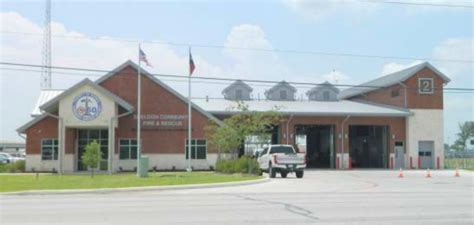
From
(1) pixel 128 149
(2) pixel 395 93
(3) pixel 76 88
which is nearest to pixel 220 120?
(1) pixel 128 149

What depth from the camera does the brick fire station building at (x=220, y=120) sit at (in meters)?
43.1

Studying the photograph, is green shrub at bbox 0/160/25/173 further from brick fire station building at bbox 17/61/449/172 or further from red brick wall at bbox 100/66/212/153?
red brick wall at bbox 100/66/212/153

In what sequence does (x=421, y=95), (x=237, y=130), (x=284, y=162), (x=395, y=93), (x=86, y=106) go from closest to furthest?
(x=284, y=162) → (x=237, y=130) → (x=86, y=106) → (x=421, y=95) → (x=395, y=93)

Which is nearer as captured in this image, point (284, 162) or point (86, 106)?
point (284, 162)

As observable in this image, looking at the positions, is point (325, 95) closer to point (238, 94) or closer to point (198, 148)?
point (238, 94)

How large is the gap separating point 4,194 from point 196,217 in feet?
37.2

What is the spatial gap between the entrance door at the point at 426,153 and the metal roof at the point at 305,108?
3553 millimetres

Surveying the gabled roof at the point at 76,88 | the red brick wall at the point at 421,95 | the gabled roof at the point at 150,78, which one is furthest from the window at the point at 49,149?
the red brick wall at the point at 421,95

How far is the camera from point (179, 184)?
86.5 feet

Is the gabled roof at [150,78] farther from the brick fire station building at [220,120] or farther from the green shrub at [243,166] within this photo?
the green shrub at [243,166]

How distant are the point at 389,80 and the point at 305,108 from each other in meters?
11.0

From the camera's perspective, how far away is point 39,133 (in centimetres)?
4516

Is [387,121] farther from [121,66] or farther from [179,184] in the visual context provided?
[179,184]

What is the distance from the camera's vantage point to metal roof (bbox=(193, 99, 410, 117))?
52.2 meters
